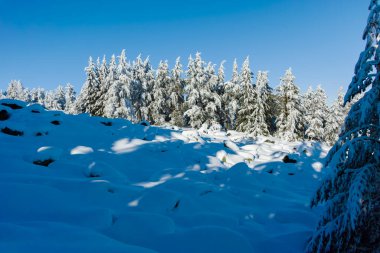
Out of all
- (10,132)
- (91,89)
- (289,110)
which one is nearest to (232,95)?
(289,110)

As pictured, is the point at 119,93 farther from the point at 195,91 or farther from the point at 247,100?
the point at 247,100

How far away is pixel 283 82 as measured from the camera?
37719 millimetres

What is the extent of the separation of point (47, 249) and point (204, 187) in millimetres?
4398

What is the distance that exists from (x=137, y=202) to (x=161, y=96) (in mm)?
38758

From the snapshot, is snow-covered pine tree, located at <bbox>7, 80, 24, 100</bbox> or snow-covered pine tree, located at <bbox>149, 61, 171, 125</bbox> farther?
snow-covered pine tree, located at <bbox>7, 80, 24, 100</bbox>

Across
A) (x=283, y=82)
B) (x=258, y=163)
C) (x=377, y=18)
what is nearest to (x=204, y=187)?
(x=377, y=18)

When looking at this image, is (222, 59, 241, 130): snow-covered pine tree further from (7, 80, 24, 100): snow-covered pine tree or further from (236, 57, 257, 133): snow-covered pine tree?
(7, 80, 24, 100): snow-covered pine tree

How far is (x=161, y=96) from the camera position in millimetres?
44594

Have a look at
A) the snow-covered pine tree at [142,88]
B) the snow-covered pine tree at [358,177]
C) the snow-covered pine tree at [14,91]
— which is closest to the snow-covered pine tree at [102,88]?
the snow-covered pine tree at [142,88]

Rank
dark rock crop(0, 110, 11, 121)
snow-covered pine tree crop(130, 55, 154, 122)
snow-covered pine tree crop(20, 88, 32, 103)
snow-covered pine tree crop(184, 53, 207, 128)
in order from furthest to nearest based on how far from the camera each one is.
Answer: snow-covered pine tree crop(20, 88, 32, 103) < snow-covered pine tree crop(130, 55, 154, 122) < snow-covered pine tree crop(184, 53, 207, 128) < dark rock crop(0, 110, 11, 121)

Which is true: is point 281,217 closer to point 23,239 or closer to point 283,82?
point 23,239

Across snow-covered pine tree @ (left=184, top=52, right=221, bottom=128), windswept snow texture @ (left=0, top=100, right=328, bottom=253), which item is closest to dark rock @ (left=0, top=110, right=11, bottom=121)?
windswept snow texture @ (left=0, top=100, right=328, bottom=253)

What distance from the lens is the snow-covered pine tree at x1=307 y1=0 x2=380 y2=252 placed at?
450 cm

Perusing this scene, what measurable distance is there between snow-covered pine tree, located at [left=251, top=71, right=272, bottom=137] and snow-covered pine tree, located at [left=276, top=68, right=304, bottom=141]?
168 cm
